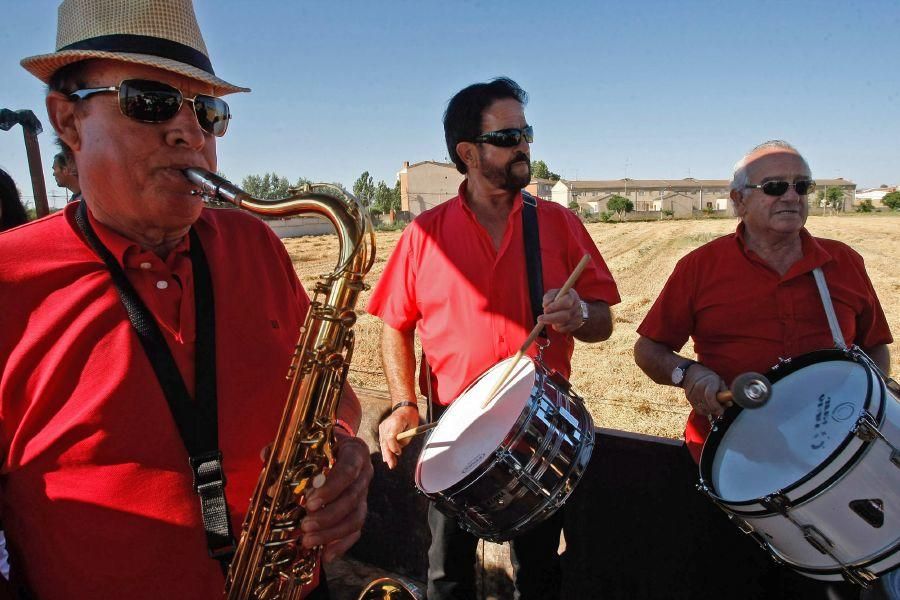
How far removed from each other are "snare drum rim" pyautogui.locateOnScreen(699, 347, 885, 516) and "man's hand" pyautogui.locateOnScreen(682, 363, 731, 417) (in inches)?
2.4

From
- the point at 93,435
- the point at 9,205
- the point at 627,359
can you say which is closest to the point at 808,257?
the point at 93,435

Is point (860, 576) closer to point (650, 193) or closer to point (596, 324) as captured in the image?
point (596, 324)

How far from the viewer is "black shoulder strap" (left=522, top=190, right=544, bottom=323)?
9.55 feet

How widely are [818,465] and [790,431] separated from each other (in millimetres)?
306

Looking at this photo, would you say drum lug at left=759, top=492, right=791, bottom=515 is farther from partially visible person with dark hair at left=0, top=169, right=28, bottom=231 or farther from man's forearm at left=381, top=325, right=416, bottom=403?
partially visible person with dark hair at left=0, top=169, right=28, bottom=231

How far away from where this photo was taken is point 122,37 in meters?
1.73

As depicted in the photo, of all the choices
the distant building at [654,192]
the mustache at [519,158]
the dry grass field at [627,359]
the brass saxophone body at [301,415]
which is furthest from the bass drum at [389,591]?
the distant building at [654,192]

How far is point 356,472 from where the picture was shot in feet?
5.87

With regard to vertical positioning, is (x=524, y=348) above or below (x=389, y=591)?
above

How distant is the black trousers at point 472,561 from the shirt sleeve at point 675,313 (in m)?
1.08

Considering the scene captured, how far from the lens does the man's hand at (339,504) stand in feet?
5.57

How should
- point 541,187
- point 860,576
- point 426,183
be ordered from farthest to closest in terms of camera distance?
point 541,187
point 426,183
point 860,576

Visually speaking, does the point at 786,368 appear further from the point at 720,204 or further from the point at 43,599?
the point at 720,204

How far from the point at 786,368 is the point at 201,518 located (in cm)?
225
